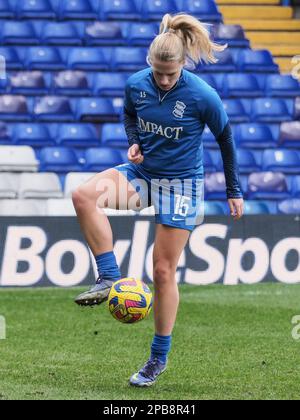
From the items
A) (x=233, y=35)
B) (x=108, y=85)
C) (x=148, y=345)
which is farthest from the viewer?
(x=233, y=35)

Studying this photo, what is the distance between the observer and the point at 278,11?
1772 centimetres

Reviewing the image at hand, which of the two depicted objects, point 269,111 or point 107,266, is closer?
point 107,266

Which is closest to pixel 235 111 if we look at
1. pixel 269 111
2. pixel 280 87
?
pixel 269 111

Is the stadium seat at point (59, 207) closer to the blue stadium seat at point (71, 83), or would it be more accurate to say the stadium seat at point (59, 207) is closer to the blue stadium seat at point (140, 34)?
the blue stadium seat at point (71, 83)

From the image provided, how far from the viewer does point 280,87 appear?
637 inches

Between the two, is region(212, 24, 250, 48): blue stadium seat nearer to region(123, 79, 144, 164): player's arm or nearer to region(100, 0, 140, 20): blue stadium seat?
region(100, 0, 140, 20): blue stadium seat

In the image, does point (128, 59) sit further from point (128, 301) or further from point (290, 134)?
point (128, 301)

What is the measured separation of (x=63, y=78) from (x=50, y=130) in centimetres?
98

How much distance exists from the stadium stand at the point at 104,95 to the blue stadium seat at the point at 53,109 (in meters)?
0.01

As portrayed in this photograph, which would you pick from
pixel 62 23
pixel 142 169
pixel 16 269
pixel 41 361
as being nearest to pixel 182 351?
pixel 41 361

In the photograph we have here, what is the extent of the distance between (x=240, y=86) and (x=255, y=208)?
271 cm
